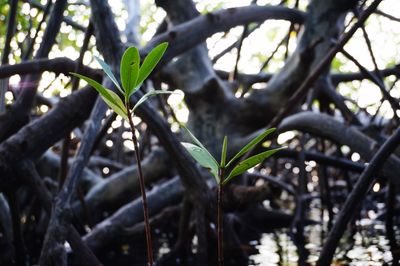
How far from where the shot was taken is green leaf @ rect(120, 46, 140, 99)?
57cm

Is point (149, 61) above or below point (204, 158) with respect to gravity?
above

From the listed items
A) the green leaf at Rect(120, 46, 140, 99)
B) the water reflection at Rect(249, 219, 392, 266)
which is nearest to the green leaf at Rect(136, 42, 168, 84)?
the green leaf at Rect(120, 46, 140, 99)

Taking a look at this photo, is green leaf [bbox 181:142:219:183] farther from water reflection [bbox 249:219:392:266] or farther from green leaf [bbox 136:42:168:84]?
water reflection [bbox 249:219:392:266]

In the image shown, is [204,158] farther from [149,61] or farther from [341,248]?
[341,248]

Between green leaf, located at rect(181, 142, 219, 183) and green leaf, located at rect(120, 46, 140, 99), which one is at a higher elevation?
green leaf, located at rect(120, 46, 140, 99)

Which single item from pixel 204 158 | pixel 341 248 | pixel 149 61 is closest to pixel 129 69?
pixel 149 61

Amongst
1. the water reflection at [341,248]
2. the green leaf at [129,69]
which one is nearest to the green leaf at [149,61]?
the green leaf at [129,69]

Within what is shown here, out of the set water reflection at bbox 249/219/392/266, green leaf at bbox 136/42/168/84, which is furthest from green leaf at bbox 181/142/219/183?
water reflection at bbox 249/219/392/266

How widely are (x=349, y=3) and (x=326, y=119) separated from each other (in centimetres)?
67

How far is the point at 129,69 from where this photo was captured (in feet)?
1.86

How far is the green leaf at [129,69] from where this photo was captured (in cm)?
57

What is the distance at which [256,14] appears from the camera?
206 centimetres

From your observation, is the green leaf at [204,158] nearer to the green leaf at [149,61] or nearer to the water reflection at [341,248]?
the green leaf at [149,61]

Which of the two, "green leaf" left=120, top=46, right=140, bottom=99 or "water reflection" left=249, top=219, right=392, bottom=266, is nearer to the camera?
"green leaf" left=120, top=46, right=140, bottom=99
